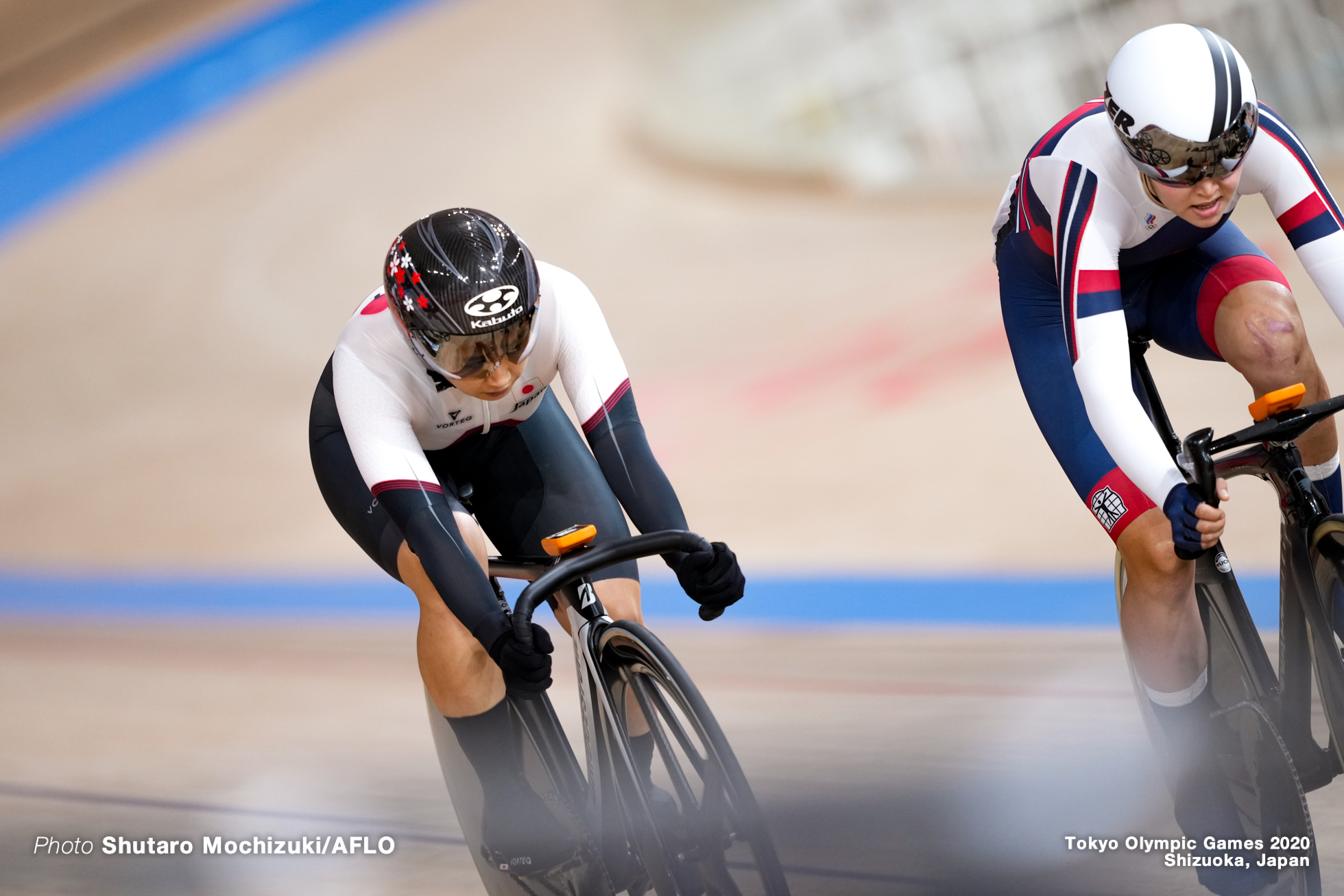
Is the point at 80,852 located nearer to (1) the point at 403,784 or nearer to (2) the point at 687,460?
(1) the point at 403,784

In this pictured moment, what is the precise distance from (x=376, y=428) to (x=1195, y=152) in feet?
4.48

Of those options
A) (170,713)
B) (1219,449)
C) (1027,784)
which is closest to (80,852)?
Answer: (170,713)

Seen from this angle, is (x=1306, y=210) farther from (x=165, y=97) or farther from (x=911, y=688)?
(x=165, y=97)

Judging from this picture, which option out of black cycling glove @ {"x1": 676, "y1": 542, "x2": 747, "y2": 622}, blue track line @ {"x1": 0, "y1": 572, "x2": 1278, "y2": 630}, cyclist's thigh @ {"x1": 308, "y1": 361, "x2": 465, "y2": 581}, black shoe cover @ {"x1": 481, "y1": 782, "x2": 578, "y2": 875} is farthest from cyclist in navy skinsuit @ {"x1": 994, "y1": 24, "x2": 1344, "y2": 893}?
blue track line @ {"x1": 0, "y1": 572, "x2": 1278, "y2": 630}

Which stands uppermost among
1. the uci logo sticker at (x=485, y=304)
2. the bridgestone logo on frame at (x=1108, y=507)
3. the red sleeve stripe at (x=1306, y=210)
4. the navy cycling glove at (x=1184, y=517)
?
the uci logo sticker at (x=485, y=304)

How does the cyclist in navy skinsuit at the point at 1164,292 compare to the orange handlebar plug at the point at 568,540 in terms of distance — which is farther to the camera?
the orange handlebar plug at the point at 568,540

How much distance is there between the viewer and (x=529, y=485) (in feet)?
8.45

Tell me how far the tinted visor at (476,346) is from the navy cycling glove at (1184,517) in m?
1.01

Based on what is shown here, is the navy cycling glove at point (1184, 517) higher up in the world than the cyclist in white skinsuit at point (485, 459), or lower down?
lower down

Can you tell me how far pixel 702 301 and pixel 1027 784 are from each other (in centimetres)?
493

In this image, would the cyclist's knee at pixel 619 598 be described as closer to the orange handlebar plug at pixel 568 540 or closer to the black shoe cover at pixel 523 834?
the orange handlebar plug at pixel 568 540

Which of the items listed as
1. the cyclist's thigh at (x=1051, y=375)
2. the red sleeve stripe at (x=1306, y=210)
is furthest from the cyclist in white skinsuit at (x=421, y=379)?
the red sleeve stripe at (x=1306, y=210)

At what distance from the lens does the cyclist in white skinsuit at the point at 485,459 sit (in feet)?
6.91

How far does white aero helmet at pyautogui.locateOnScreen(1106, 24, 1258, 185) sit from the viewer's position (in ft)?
6.25
